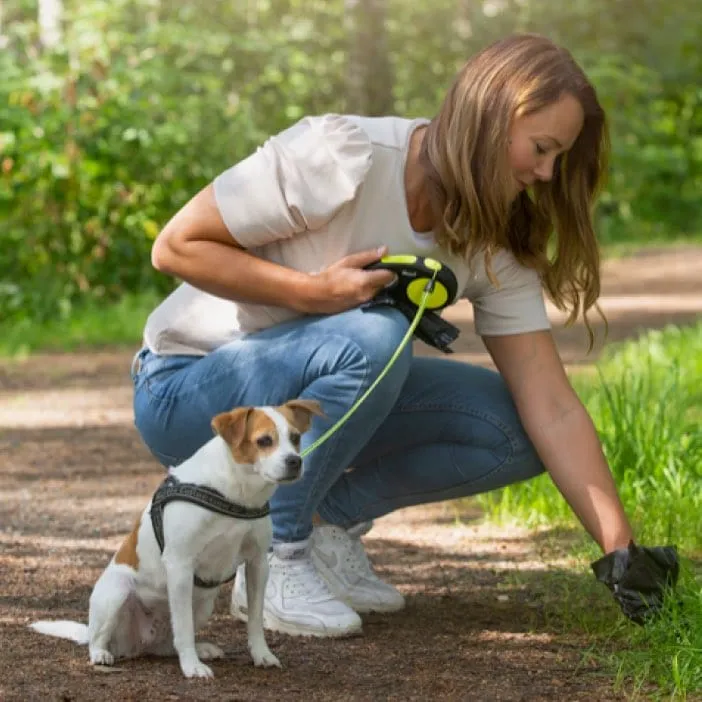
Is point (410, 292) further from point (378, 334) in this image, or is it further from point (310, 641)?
point (310, 641)

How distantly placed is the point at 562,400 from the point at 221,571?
991 mm

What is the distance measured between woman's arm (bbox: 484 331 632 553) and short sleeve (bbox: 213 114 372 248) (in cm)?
62

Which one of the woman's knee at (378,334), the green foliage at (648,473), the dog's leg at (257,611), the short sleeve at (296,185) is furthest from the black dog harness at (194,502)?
the green foliage at (648,473)

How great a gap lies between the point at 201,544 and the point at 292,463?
27 cm

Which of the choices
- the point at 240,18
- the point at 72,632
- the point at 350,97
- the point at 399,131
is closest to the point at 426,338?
the point at 399,131

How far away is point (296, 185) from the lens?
3.38m

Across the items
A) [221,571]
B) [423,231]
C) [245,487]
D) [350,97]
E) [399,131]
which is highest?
[399,131]

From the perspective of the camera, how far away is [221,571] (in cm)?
308

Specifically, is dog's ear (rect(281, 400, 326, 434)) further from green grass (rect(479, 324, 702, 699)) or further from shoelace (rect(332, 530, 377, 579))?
green grass (rect(479, 324, 702, 699))

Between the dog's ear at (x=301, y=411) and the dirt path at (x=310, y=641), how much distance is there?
0.54m

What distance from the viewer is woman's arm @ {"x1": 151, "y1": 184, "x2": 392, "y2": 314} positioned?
3.37 meters

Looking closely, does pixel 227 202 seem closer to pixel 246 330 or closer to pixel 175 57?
pixel 246 330

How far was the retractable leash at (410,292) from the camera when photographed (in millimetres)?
3328

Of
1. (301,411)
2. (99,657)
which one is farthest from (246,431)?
(99,657)
